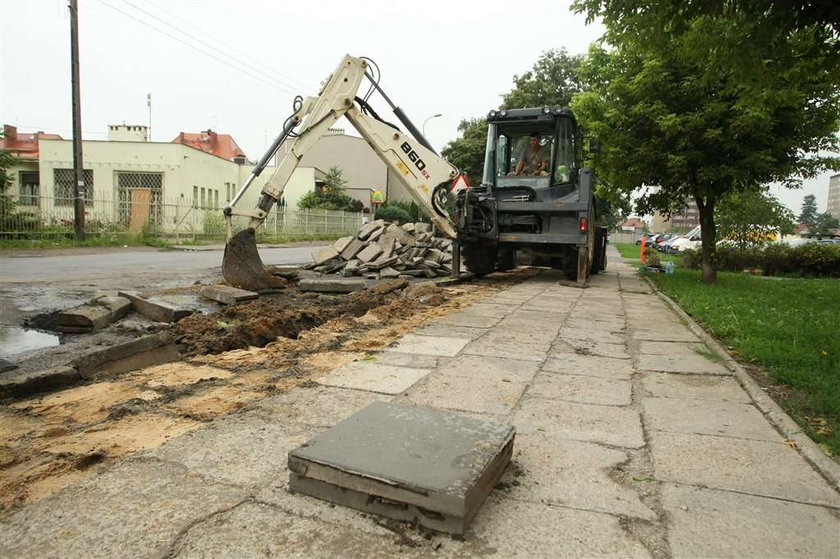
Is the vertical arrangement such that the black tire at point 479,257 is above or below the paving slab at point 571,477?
above

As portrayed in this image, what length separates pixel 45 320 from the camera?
5.39 metres

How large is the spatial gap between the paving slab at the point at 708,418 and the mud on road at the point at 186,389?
7.24ft

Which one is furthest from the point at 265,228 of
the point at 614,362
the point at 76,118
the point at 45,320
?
the point at 614,362

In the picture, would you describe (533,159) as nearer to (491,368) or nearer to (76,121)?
(491,368)

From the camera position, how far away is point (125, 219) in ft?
71.7

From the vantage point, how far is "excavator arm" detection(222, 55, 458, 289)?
809 cm

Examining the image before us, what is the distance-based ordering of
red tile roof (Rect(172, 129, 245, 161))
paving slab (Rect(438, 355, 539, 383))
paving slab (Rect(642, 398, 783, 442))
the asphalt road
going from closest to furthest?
1. paving slab (Rect(642, 398, 783, 442))
2. paving slab (Rect(438, 355, 539, 383))
3. the asphalt road
4. red tile roof (Rect(172, 129, 245, 161))

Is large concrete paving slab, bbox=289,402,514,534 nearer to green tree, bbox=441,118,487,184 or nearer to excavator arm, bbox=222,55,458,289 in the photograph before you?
excavator arm, bbox=222,55,458,289

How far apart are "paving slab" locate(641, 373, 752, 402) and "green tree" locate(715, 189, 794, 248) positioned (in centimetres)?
1610

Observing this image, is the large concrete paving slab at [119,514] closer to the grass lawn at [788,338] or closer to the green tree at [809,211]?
the grass lawn at [788,338]

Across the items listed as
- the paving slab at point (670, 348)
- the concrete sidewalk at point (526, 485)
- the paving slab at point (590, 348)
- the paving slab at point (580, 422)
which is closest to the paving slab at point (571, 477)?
the concrete sidewalk at point (526, 485)

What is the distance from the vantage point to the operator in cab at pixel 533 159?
35.7 ft

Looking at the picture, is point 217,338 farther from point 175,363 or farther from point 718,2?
point 718,2

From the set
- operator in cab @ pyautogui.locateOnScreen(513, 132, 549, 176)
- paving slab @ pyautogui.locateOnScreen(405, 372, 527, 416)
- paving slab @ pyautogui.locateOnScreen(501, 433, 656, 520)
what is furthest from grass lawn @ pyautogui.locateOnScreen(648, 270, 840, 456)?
operator in cab @ pyautogui.locateOnScreen(513, 132, 549, 176)
